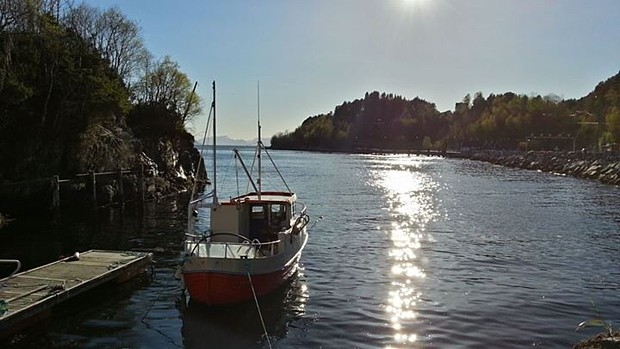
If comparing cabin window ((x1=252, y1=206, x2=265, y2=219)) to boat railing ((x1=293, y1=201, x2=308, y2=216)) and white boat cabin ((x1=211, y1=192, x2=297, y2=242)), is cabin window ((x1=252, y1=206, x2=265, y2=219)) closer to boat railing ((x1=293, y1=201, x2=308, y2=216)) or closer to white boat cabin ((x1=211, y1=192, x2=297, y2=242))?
white boat cabin ((x1=211, y1=192, x2=297, y2=242))

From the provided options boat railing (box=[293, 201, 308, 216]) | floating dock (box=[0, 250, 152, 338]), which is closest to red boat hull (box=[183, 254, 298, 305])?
floating dock (box=[0, 250, 152, 338])

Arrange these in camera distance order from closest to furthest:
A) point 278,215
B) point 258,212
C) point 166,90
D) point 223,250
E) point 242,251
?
point 223,250 → point 242,251 → point 258,212 → point 278,215 → point 166,90

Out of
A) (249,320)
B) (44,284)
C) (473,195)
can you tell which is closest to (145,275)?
(44,284)

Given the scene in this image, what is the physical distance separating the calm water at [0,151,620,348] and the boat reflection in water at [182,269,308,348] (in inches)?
2.4

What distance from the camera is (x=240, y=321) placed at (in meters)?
17.5

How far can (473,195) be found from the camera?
6206 centimetres

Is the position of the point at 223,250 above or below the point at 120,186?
below

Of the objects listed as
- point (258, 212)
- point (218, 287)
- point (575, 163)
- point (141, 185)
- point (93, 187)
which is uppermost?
point (575, 163)

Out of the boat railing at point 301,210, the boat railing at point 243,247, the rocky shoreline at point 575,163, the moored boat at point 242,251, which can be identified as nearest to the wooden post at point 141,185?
the boat railing at point 301,210

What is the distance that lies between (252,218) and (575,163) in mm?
93083

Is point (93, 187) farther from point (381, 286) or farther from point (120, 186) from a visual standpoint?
point (381, 286)

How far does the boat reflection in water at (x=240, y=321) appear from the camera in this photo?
1601cm

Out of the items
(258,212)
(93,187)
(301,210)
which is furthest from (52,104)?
(258,212)

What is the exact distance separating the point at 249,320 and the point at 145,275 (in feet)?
23.6
